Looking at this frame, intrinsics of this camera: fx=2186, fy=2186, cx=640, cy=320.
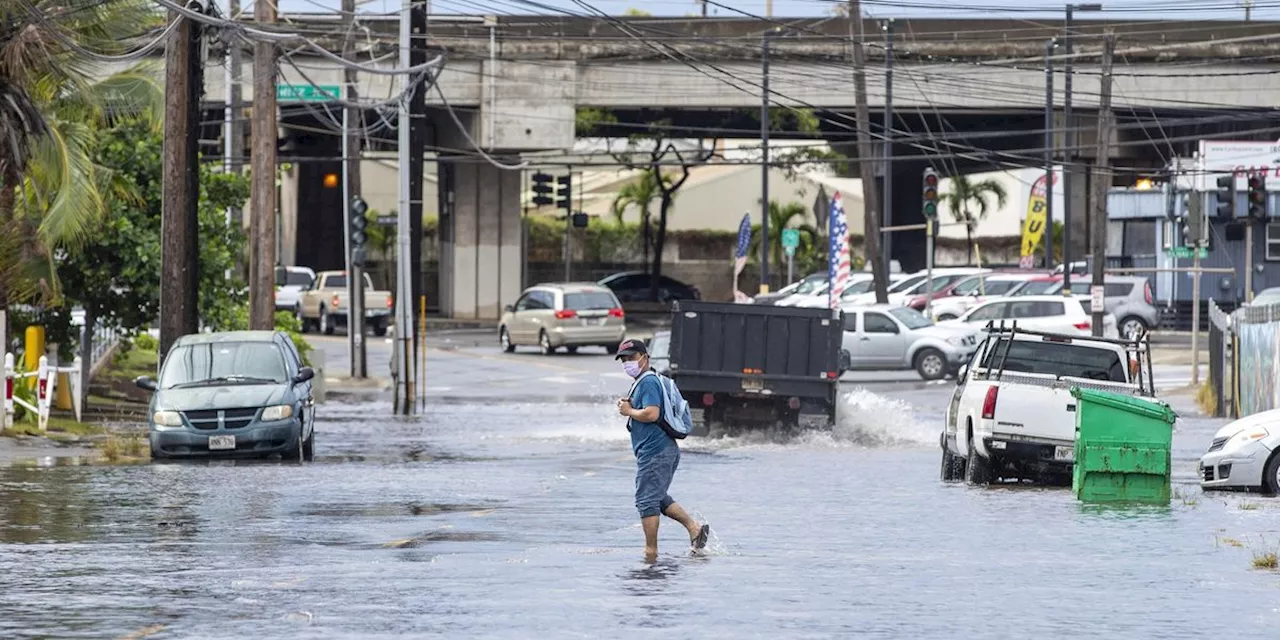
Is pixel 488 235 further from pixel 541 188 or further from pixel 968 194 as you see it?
pixel 968 194

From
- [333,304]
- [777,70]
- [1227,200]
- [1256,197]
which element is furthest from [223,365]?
[777,70]

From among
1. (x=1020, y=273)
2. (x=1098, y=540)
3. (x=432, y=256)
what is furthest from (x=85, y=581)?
(x=432, y=256)

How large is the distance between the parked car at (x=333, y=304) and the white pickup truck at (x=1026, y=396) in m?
37.1

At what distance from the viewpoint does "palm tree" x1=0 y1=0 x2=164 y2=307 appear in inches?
1077

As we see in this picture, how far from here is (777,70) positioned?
6097 cm

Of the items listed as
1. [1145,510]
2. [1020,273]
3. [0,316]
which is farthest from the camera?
[1020,273]

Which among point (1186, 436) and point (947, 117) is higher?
point (947, 117)

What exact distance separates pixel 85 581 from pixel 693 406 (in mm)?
16720

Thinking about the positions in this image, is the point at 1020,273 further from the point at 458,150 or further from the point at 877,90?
the point at 458,150

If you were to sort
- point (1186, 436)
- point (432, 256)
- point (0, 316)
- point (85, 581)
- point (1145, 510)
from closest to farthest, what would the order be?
point (85, 581) → point (1145, 510) → point (0, 316) → point (1186, 436) → point (432, 256)

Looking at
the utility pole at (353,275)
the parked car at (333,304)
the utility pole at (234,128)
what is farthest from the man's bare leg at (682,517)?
the parked car at (333,304)

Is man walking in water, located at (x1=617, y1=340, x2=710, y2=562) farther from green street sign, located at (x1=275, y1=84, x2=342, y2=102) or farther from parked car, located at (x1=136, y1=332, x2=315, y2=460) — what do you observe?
green street sign, located at (x1=275, y1=84, x2=342, y2=102)

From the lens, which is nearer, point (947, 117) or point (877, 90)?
point (877, 90)

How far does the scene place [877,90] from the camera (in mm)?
62938
